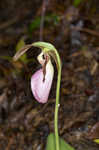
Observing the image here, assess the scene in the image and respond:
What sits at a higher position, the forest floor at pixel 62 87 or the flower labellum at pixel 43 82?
the flower labellum at pixel 43 82

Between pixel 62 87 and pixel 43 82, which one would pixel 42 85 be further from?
pixel 62 87

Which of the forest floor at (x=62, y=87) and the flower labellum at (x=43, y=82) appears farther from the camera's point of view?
the forest floor at (x=62, y=87)

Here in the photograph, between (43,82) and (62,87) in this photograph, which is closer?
(43,82)

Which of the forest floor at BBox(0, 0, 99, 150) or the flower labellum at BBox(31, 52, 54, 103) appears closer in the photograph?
the flower labellum at BBox(31, 52, 54, 103)

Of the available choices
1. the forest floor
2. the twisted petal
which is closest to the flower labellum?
the twisted petal

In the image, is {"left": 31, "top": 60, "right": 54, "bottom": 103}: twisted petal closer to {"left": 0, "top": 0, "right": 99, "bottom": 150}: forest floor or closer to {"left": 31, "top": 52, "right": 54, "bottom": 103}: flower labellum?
{"left": 31, "top": 52, "right": 54, "bottom": 103}: flower labellum

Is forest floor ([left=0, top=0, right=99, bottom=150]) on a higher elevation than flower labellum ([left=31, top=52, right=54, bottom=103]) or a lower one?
lower

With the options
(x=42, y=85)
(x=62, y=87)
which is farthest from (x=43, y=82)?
(x=62, y=87)

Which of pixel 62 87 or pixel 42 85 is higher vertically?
pixel 42 85

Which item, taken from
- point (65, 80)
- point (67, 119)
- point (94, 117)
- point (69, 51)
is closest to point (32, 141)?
point (67, 119)

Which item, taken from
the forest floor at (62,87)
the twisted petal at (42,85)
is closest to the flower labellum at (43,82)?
the twisted petal at (42,85)

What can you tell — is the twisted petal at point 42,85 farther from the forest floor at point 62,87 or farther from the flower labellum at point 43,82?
the forest floor at point 62,87
